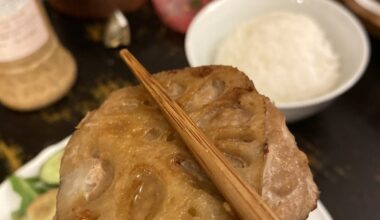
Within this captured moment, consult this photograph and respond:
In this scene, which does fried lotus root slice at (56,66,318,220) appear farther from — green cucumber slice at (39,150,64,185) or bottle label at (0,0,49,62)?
bottle label at (0,0,49,62)

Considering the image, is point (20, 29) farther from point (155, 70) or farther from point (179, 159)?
point (179, 159)

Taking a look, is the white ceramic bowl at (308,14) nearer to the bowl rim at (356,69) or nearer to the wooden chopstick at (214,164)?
the bowl rim at (356,69)

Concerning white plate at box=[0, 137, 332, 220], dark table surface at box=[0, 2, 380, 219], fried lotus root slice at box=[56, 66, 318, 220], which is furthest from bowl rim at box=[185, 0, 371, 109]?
fried lotus root slice at box=[56, 66, 318, 220]

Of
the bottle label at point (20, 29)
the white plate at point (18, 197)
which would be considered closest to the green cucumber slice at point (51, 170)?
the white plate at point (18, 197)

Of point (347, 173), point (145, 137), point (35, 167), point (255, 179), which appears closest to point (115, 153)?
point (145, 137)

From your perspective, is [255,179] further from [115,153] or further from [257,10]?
[257,10]

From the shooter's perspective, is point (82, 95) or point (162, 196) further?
point (82, 95)

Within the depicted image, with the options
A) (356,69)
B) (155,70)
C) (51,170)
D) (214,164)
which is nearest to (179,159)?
(214,164)
